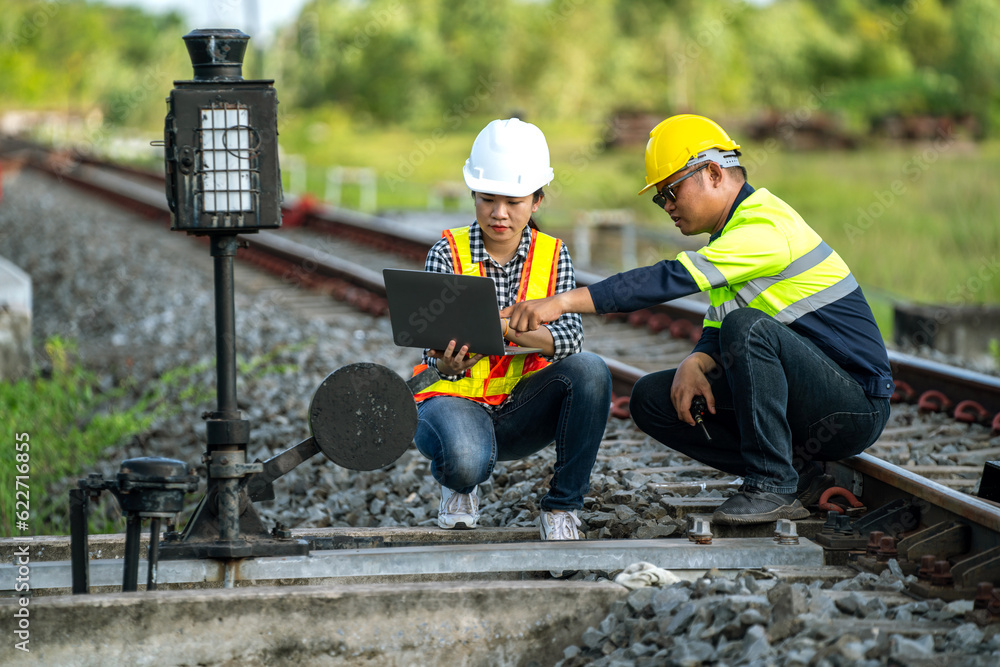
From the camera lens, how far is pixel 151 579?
10.1 feet

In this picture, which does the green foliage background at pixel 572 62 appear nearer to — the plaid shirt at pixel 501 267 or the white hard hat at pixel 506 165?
the plaid shirt at pixel 501 267

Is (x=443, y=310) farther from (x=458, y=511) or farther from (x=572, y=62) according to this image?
(x=572, y=62)

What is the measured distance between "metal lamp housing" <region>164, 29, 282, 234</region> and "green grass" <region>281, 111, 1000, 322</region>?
28.1 feet

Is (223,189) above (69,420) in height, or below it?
above

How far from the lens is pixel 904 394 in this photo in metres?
5.98

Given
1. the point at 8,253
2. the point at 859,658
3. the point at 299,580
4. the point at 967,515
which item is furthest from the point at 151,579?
the point at 8,253

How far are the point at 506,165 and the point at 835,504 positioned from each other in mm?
1685

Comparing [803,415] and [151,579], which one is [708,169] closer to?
[803,415]

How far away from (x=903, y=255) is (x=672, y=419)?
977 centimetres

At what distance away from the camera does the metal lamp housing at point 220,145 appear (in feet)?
10.3

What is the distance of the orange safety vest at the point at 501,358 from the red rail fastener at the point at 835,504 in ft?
3.65

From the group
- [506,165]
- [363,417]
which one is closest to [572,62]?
[506,165]

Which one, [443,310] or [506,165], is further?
[506,165]

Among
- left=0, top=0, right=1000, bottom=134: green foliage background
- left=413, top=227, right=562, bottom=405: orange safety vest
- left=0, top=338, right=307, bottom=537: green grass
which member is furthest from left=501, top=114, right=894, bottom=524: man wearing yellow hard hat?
left=0, top=0, right=1000, bottom=134: green foliage background
